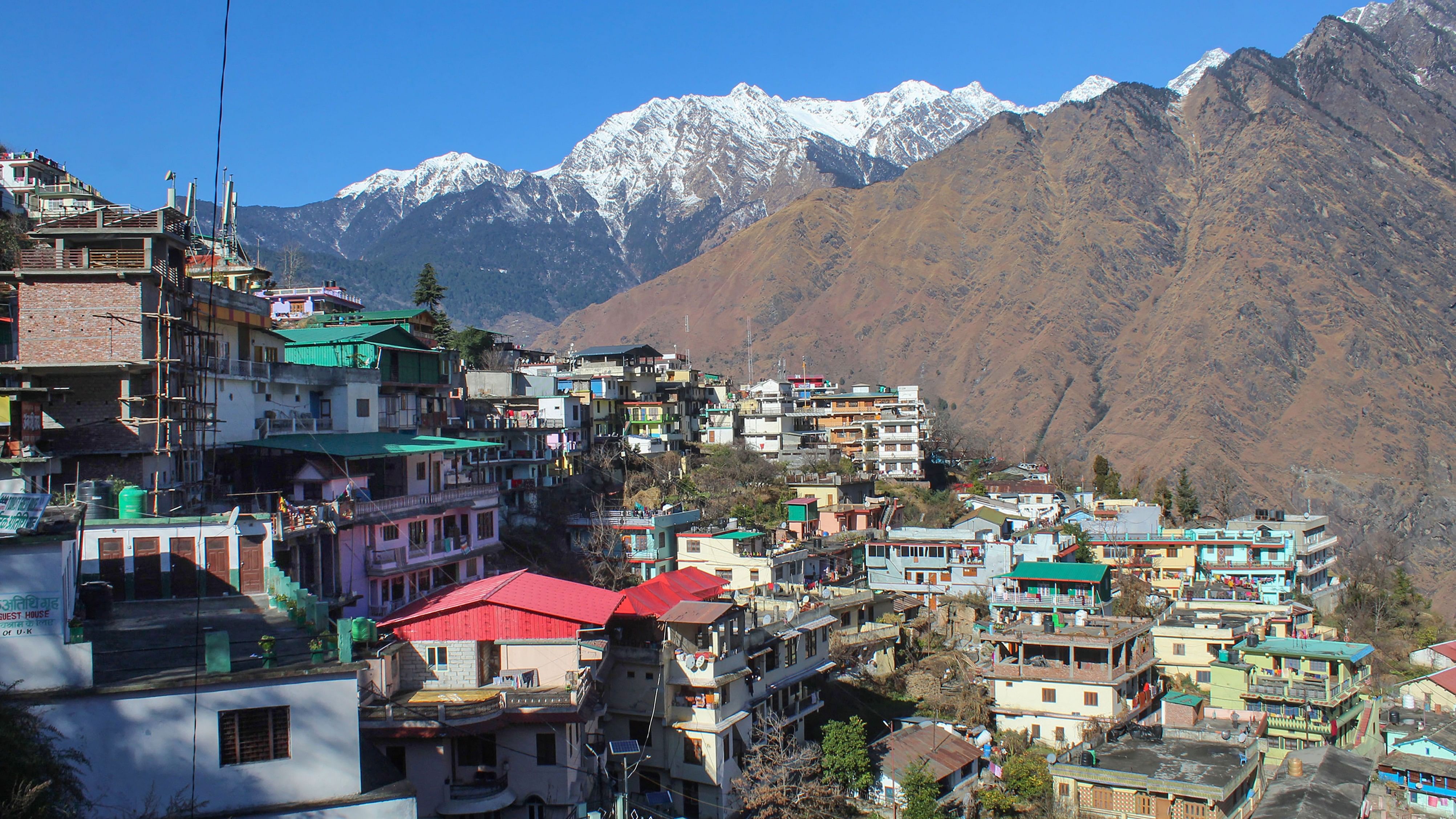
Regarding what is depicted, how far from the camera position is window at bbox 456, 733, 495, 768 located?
20469 mm

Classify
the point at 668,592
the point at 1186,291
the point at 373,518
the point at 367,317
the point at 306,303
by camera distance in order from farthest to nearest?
the point at 1186,291, the point at 306,303, the point at 367,317, the point at 668,592, the point at 373,518

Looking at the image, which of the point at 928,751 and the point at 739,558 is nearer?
the point at 928,751

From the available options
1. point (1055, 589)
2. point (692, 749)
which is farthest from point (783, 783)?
point (1055, 589)

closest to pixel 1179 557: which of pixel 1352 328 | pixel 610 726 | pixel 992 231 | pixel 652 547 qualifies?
pixel 652 547

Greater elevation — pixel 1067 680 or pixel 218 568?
pixel 218 568

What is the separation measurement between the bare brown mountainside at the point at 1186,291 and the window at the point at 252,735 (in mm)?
87935

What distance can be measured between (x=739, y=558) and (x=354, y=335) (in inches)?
653

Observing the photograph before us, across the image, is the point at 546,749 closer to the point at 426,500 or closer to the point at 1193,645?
the point at 426,500

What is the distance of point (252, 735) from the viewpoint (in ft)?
48.0

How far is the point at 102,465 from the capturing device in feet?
81.6

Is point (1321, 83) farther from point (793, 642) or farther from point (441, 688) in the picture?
point (441, 688)

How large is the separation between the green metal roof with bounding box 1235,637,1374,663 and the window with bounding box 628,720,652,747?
2365 centimetres

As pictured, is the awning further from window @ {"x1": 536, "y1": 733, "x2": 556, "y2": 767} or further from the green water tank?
the green water tank

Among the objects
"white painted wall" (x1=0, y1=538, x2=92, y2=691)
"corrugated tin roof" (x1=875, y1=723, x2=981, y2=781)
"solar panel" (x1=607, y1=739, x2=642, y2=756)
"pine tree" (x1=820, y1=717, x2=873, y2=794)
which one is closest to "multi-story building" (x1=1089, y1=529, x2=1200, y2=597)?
→ "corrugated tin roof" (x1=875, y1=723, x2=981, y2=781)
